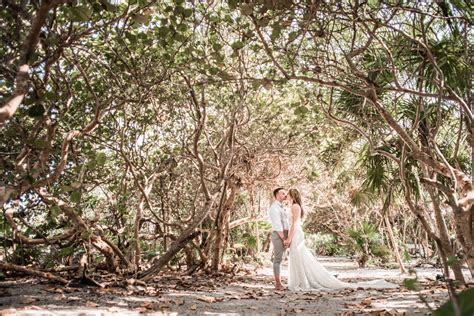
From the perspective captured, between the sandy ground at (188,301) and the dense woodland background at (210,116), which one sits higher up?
the dense woodland background at (210,116)

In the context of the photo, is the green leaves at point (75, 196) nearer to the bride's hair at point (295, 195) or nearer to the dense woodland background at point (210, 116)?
the dense woodland background at point (210, 116)

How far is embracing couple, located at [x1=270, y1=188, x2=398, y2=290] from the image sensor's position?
26.2 ft

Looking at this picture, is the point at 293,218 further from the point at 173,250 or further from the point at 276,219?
the point at 173,250

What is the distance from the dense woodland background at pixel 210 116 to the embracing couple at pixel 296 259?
140cm

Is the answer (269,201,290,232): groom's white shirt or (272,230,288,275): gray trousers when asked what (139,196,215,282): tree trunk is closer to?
(269,201,290,232): groom's white shirt

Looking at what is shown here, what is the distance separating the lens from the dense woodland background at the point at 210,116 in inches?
185

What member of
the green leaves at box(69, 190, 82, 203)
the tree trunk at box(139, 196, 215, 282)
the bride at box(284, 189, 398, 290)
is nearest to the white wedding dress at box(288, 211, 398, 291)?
the bride at box(284, 189, 398, 290)

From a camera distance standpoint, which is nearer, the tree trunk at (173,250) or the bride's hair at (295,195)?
the tree trunk at (173,250)

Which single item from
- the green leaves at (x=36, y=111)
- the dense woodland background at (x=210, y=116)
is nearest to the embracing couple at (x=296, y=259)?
the dense woodland background at (x=210, y=116)

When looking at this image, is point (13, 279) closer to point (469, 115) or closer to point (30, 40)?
point (30, 40)

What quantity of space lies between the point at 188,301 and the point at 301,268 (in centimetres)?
316

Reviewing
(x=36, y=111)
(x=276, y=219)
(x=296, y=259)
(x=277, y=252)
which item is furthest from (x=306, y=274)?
(x=36, y=111)

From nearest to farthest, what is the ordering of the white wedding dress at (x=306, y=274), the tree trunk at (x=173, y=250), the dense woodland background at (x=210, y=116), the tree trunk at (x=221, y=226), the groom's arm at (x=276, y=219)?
the dense woodland background at (x=210, y=116)
the tree trunk at (x=173, y=250)
the white wedding dress at (x=306, y=274)
the groom's arm at (x=276, y=219)
the tree trunk at (x=221, y=226)

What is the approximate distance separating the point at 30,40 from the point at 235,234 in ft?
42.8
